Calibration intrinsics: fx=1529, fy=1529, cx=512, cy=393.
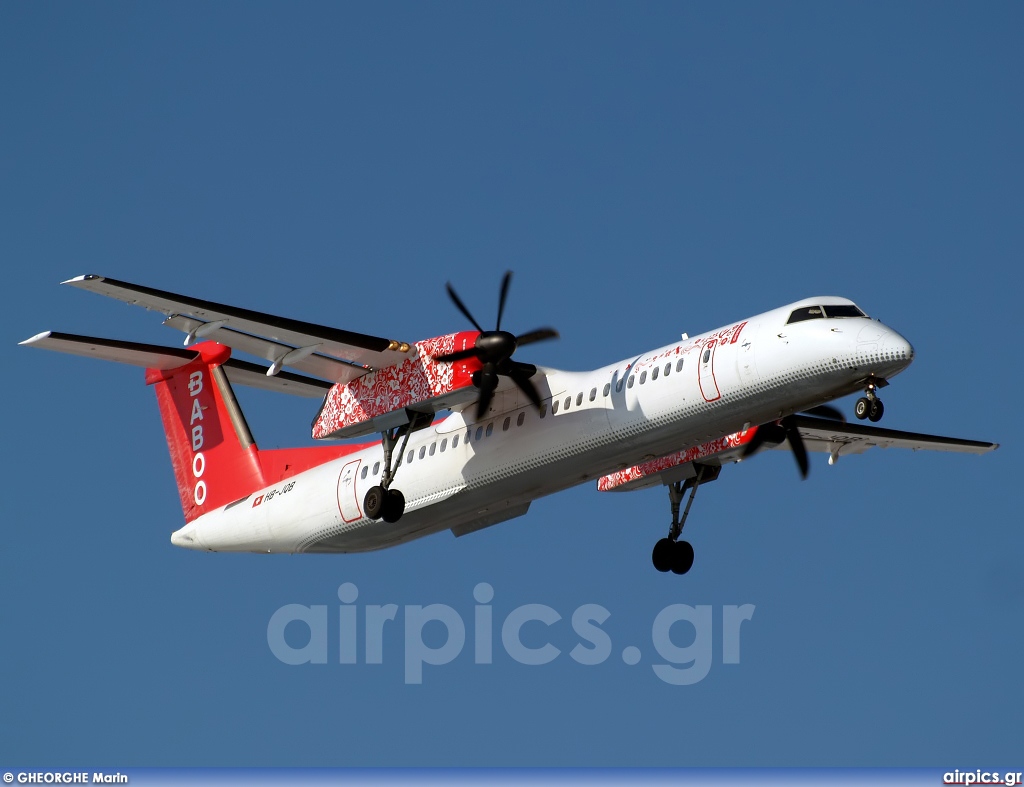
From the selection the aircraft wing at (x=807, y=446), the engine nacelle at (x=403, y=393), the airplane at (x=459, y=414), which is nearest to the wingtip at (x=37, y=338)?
the airplane at (x=459, y=414)

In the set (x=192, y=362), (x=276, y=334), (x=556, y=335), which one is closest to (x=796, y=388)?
(x=556, y=335)

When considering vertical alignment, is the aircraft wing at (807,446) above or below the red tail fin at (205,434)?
below

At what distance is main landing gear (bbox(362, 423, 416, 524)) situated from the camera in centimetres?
2133

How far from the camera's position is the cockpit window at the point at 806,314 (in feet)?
61.9

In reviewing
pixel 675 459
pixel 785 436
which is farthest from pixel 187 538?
pixel 785 436

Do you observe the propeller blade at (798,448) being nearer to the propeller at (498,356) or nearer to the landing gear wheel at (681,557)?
the landing gear wheel at (681,557)

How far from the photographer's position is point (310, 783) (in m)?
20.7

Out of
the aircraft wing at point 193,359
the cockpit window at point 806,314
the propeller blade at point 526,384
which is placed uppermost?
the aircraft wing at point 193,359

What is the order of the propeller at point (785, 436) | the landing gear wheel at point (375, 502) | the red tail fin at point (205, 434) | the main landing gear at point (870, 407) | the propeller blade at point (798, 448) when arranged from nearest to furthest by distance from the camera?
the main landing gear at point (870, 407) < the landing gear wheel at point (375, 502) < the propeller at point (785, 436) < the propeller blade at point (798, 448) < the red tail fin at point (205, 434)

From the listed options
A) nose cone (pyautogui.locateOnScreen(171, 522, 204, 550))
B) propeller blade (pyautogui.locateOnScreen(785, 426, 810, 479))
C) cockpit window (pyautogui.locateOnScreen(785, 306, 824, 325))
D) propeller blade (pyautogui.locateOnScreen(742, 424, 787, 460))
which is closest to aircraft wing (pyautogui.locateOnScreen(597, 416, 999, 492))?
propeller blade (pyautogui.locateOnScreen(742, 424, 787, 460))

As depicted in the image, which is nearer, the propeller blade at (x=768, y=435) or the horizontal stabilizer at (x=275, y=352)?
the horizontal stabilizer at (x=275, y=352)

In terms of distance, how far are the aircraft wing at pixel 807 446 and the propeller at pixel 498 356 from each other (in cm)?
195

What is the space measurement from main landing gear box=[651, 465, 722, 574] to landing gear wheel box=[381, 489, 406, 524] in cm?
460

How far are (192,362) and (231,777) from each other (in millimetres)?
7278
